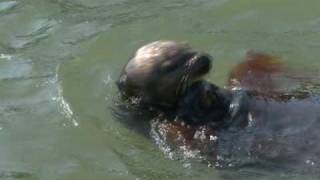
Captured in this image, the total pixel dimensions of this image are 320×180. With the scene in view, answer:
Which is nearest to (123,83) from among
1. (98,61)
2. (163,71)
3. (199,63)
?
(163,71)

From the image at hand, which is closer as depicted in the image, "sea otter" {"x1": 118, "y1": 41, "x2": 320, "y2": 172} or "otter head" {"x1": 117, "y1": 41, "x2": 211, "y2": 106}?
"sea otter" {"x1": 118, "y1": 41, "x2": 320, "y2": 172}

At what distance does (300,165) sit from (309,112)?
383mm

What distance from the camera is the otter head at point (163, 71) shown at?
490cm

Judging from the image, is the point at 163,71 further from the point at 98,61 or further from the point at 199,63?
the point at 98,61

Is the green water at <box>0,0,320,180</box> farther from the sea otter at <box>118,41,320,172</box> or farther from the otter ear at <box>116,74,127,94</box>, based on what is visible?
the otter ear at <box>116,74,127,94</box>

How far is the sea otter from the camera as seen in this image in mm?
4770

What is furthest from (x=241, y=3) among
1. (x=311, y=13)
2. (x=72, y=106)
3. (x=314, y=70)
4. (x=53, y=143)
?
(x=53, y=143)

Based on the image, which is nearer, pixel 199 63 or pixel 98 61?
pixel 199 63

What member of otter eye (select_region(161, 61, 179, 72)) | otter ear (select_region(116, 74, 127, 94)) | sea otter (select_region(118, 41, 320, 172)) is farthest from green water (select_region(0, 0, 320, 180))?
otter eye (select_region(161, 61, 179, 72))

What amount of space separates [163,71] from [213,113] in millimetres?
443

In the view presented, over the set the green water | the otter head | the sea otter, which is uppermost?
the otter head

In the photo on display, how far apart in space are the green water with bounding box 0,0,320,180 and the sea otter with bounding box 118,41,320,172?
0.46ft

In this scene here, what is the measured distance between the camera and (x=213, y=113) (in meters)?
5.02

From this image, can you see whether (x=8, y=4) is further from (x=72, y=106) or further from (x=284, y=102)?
(x=284, y=102)
